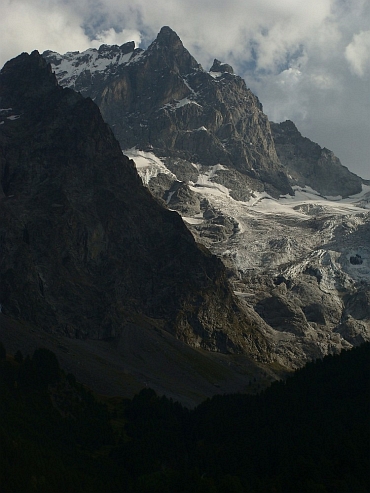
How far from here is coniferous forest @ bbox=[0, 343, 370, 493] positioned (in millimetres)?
133625

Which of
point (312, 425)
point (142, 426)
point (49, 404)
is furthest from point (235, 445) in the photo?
point (49, 404)

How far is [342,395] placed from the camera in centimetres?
18800

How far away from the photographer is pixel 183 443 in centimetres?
18438

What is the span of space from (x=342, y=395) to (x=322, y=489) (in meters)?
65.7

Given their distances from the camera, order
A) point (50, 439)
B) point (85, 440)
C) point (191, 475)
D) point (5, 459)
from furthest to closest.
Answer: point (85, 440)
point (50, 439)
point (191, 475)
point (5, 459)

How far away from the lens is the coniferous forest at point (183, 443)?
438ft

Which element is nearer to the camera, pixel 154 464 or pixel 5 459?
pixel 5 459

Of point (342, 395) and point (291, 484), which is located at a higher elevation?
point (342, 395)

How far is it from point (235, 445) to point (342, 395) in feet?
105

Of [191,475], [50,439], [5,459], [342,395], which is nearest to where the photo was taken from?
[5,459]

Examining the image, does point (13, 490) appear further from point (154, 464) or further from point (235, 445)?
point (235, 445)

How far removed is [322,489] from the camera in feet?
407

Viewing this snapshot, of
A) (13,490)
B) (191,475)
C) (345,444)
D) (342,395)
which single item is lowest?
(13,490)

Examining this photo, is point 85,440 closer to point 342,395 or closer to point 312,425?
point 312,425
